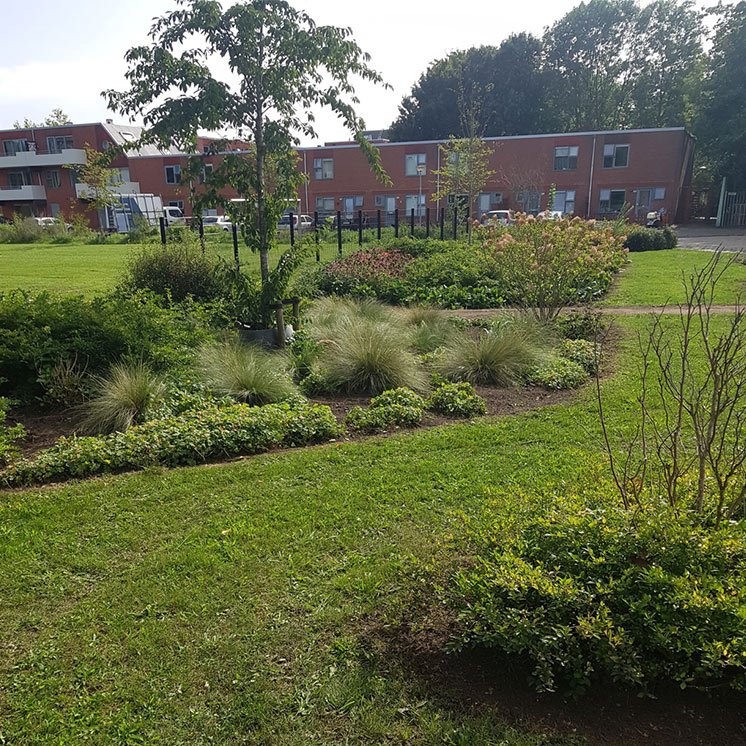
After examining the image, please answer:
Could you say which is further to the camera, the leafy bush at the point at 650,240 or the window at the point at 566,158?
the window at the point at 566,158

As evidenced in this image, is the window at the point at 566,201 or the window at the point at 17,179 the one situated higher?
the window at the point at 17,179

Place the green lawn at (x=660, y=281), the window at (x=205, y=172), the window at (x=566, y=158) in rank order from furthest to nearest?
the window at (x=566, y=158) → the green lawn at (x=660, y=281) → the window at (x=205, y=172)

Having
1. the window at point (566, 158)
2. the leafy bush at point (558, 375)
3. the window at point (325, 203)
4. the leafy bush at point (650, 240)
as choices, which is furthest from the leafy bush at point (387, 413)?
the window at point (325, 203)

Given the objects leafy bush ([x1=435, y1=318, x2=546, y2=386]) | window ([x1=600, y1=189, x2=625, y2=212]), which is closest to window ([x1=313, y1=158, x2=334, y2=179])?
window ([x1=600, y1=189, x2=625, y2=212])

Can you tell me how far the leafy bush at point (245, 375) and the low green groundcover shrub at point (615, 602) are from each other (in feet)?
11.8

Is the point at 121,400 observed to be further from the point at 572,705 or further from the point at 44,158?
the point at 44,158

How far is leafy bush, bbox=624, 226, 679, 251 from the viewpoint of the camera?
23.7m

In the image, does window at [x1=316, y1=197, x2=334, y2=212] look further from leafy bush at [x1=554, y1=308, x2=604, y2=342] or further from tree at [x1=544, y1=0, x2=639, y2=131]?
leafy bush at [x1=554, y1=308, x2=604, y2=342]

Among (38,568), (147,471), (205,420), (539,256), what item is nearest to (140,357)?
→ (205,420)

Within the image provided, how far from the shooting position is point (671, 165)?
39344 mm

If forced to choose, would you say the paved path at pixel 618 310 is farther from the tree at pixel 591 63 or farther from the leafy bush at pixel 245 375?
the tree at pixel 591 63

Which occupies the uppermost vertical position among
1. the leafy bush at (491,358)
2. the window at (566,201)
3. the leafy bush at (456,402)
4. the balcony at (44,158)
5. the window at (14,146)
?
the window at (14,146)

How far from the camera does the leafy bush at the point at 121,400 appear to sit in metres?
5.29

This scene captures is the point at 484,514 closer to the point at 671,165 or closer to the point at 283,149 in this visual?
the point at 283,149
